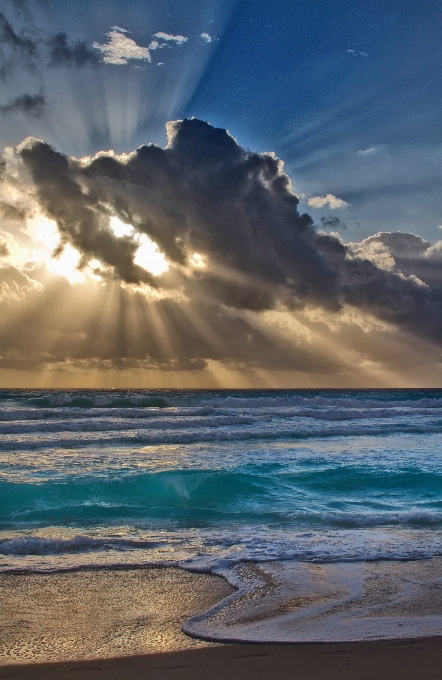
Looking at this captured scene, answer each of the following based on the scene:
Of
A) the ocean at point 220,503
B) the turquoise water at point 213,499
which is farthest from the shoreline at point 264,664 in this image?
the turquoise water at point 213,499

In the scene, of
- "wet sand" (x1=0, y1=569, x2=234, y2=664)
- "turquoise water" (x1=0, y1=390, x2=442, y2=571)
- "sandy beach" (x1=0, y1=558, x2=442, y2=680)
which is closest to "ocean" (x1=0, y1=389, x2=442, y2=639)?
"turquoise water" (x1=0, y1=390, x2=442, y2=571)

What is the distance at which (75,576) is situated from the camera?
6066mm

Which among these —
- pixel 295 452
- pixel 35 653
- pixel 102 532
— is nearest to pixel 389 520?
pixel 102 532

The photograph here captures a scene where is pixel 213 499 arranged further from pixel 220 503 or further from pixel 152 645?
pixel 152 645

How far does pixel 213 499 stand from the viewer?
37.2 feet

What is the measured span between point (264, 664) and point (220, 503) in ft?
23.8

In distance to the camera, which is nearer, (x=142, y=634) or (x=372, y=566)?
(x=142, y=634)

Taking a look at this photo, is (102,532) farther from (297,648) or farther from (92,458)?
(92,458)

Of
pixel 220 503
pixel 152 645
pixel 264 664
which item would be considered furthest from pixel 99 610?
pixel 220 503

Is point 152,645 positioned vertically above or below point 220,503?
above

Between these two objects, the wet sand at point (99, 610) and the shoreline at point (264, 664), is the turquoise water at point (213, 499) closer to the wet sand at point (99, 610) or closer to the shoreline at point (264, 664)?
the wet sand at point (99, 610)

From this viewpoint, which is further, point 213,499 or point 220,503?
point 213,499

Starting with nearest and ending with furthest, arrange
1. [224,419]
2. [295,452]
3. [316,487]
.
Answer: [316,487] → [295,452] → [224,419]

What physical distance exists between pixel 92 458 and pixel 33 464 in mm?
1899
